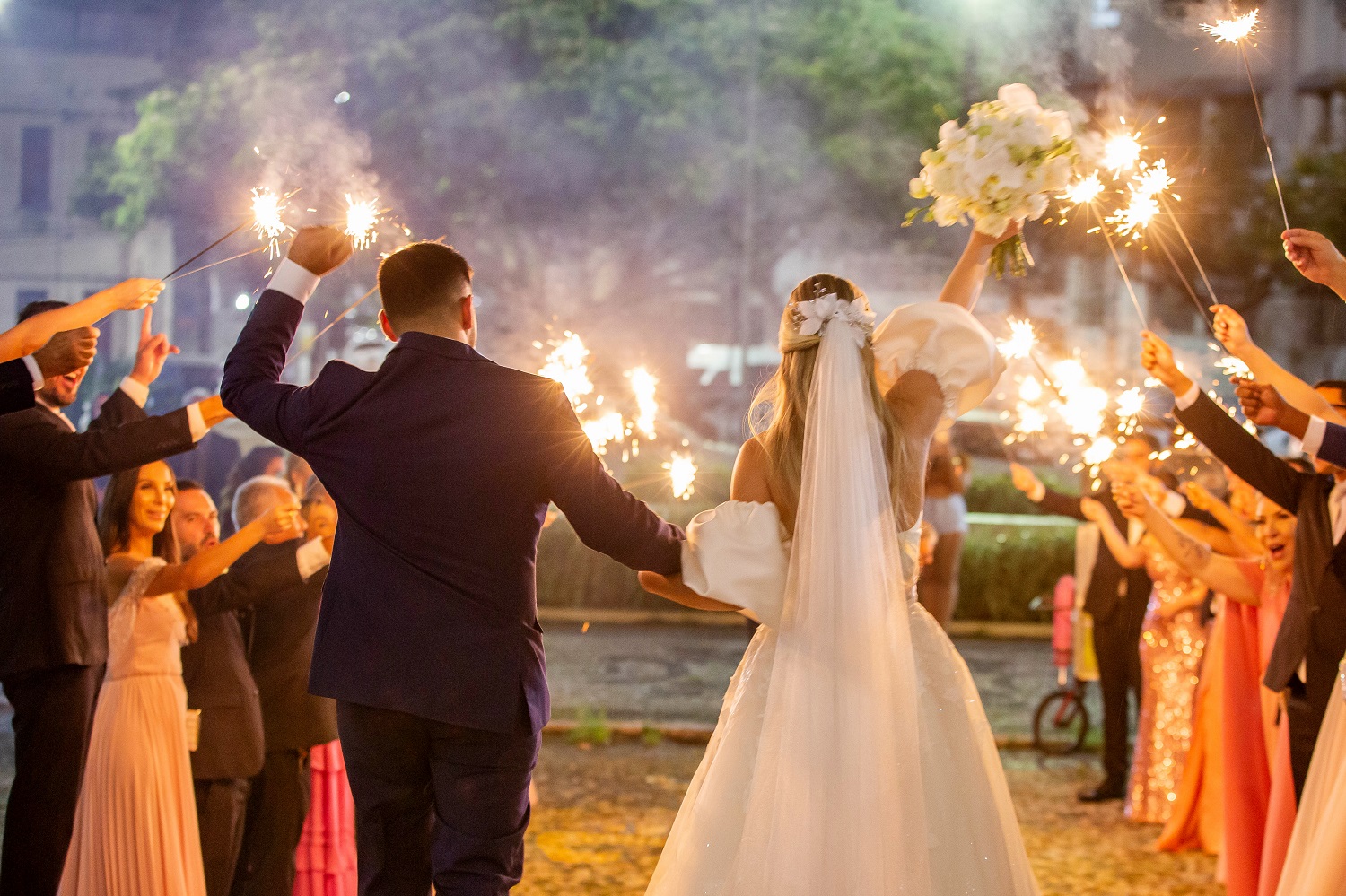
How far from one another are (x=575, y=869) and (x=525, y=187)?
11.8 m

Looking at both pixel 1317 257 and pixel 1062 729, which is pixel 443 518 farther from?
pixel 1062 729

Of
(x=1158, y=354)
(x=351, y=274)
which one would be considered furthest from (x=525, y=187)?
(x=1158, y=354)

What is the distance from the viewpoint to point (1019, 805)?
21.2 ft

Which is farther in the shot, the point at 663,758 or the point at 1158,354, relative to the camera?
the point at 663,758

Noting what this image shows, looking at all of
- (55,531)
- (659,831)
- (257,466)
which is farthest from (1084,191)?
(257,466)

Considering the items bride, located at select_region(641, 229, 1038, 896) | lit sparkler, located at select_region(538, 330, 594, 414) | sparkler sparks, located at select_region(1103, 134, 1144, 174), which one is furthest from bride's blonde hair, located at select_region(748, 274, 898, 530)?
lit sparkler, located at select_region(538, 330, 594, 414)

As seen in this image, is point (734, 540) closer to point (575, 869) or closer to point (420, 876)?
point (420, 876)

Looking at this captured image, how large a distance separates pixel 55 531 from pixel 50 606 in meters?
0.24

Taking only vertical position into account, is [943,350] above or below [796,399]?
above

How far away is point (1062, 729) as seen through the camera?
8.06 meters

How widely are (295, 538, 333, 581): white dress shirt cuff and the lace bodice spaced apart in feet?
1.30

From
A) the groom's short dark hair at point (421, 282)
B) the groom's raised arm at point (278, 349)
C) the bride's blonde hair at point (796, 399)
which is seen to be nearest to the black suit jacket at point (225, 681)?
the groom's raised arm at point (278, 349)

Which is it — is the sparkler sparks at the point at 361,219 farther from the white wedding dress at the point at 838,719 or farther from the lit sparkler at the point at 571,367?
the white wedding dress at the point at 838,719

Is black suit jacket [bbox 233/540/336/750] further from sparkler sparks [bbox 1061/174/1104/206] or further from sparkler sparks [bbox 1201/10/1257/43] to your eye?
sparkler sparks [bbox 1201/10/1257/43]
